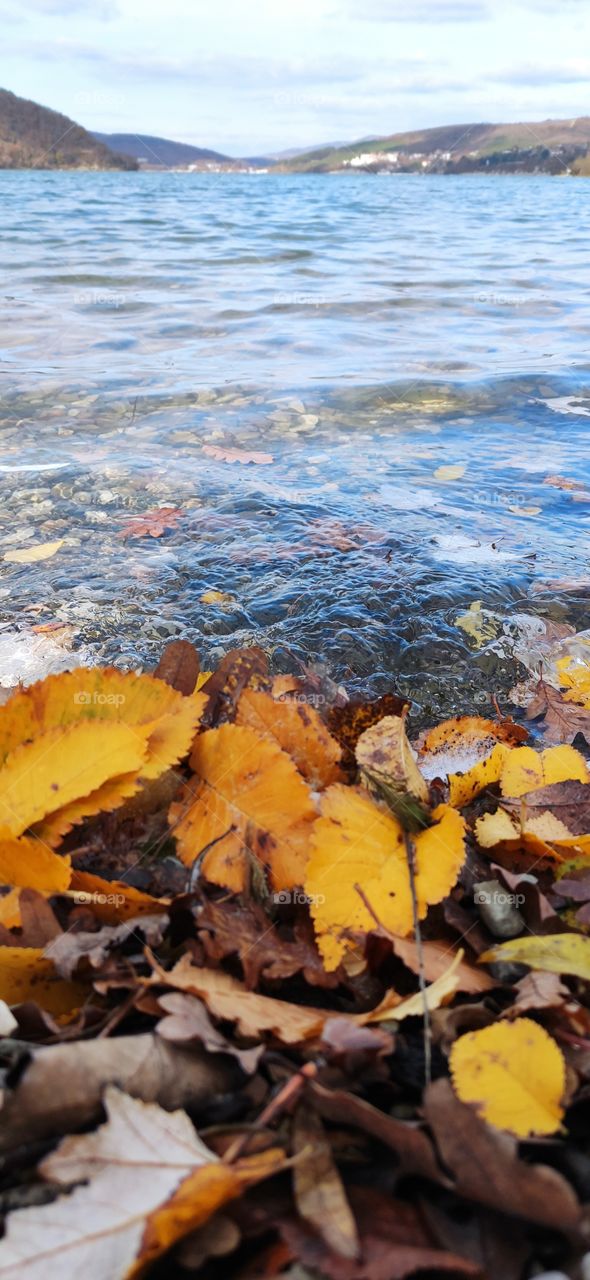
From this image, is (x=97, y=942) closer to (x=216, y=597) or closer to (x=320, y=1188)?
(x=320, y=1188)

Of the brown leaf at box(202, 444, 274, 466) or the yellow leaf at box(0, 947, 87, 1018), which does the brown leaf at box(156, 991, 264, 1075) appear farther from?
the brown leaf at box(202, 444, 274, 466)

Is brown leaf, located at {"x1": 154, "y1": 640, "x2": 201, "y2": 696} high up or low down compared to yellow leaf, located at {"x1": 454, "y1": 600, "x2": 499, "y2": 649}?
up

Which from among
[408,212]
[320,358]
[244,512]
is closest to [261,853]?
[244,512]

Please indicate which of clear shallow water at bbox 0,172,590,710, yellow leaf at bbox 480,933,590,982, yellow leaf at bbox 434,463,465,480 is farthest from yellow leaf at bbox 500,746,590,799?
yellow leaf at bbox 434,463,465,480

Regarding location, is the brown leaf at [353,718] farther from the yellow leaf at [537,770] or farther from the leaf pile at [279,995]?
the yellow leaf at [537,770]

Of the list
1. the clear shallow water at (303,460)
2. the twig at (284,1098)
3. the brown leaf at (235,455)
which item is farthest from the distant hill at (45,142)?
the twig at (284,1098)

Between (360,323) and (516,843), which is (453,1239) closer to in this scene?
(516,843)
